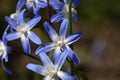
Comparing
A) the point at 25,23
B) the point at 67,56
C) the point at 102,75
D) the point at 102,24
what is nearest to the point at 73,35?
the point at 67,56

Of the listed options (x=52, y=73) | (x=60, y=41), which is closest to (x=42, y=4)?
(x=60, y=41)

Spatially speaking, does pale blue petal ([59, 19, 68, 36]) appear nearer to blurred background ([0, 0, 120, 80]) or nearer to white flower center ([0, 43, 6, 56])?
white flower center ([0, 43, 6, 56])

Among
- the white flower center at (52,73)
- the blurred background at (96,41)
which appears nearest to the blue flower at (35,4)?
the white flower center at (52,73)

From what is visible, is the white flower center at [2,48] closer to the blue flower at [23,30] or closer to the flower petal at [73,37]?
the blue flower at [23,30]

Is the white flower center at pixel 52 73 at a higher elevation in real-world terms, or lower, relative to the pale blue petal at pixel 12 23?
lower

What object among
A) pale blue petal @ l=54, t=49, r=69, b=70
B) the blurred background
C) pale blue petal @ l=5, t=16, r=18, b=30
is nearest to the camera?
pale blue petal @ l=54, t=49, r=69, b=70

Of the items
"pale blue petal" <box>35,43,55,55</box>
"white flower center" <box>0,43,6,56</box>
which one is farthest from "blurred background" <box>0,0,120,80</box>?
"pale blue petal" <box>35,43,55,55</box>

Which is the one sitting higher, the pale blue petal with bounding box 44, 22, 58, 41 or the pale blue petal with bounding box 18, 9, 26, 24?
the pale blue petal with bounding box 18, 9, 26, 24
